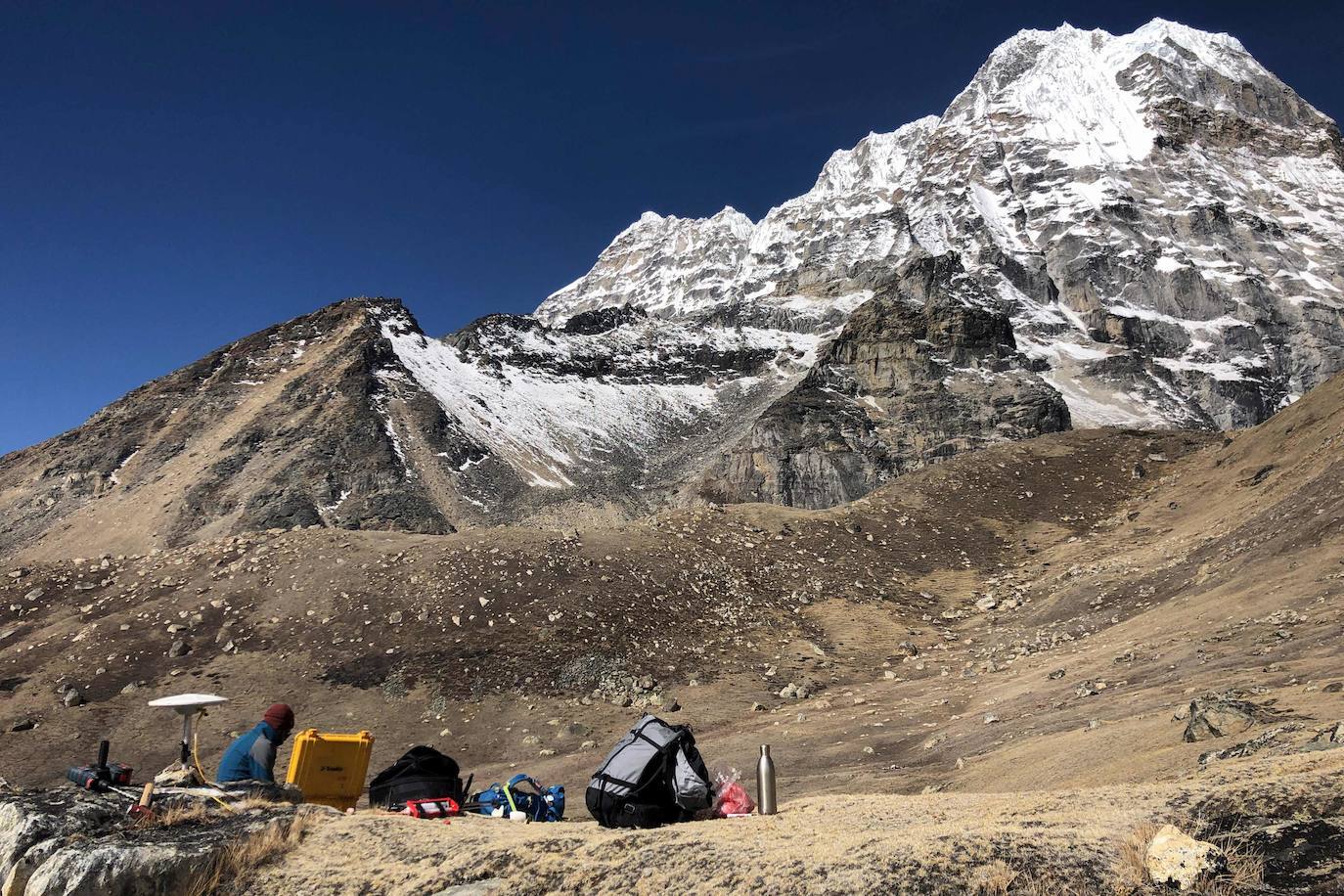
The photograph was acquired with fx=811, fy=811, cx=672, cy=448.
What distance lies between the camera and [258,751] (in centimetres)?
859

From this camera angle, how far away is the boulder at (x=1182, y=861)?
13.9 feet

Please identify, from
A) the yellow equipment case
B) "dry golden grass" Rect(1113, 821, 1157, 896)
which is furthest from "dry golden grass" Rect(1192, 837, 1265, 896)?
the yellow equipment case

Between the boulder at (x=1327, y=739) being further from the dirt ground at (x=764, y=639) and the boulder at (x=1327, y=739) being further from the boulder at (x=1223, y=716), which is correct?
the boulder at (x=1223, y=716)

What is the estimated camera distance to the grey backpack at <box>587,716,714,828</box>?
6699mm

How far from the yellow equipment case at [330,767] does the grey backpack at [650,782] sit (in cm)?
320

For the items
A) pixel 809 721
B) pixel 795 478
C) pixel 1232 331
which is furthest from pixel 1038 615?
pixel 1232 331

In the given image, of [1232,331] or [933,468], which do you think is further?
[1232,331]

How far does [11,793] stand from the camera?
6.73 metres

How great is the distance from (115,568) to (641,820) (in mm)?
26258

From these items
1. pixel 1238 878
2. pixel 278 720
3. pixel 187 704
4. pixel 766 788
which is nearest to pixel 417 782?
pixel 278 720

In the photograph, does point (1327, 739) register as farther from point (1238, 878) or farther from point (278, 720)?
point (278, 720)

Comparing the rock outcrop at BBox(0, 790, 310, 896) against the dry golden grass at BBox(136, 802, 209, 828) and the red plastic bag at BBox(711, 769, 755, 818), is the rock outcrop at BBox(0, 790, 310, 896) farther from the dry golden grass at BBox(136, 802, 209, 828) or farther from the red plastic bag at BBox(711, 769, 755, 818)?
the red plastic bag at BBox(711, 769, 755, 818)

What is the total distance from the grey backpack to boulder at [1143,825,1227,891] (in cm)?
352

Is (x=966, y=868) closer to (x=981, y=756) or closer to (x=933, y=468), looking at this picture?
(x=981, y=756)
